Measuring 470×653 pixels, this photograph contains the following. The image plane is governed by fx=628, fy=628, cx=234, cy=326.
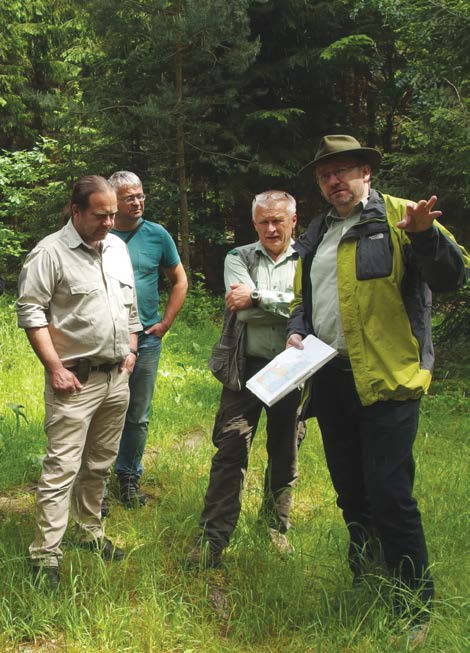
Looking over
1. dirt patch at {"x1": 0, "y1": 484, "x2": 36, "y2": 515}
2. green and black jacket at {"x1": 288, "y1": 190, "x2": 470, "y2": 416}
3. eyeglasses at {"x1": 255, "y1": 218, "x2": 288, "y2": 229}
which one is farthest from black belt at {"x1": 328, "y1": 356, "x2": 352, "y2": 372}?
dirt patch at {"x1": 0, "y1": 484, "x2": 36, "y2": 515}

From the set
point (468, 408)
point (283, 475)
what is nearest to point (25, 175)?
point (468, 408)

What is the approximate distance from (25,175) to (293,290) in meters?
9.64

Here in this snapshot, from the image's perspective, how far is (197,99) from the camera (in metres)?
11.7

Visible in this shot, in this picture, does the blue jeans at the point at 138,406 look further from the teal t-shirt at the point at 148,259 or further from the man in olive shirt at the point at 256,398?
the man in olive shirt at the point at 256,398

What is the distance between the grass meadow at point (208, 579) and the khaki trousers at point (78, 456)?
0.13 m

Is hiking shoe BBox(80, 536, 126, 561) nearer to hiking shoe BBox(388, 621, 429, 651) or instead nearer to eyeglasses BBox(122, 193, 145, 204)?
hiking shoe BBox(388, 621, 429, 651)

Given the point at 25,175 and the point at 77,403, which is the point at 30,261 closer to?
the point at 77,403

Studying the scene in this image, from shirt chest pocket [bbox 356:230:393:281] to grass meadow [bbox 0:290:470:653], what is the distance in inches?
56.5

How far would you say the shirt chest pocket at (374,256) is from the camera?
9.23 feet

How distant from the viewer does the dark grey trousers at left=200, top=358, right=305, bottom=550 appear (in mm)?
3537

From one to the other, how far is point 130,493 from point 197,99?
355 inches

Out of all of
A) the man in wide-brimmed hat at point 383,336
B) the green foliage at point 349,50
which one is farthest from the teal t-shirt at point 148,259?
the green foliage at point 349,50

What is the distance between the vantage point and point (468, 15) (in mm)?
6617

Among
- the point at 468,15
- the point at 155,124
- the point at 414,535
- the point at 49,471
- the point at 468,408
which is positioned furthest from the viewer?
the point at 155,124
